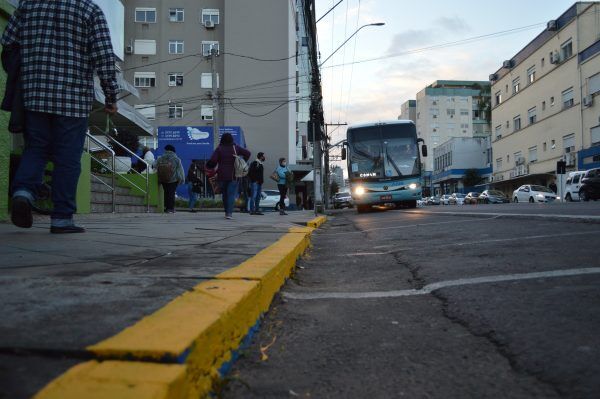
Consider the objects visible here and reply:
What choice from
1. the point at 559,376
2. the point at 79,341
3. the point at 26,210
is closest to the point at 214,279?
the point at 79,341

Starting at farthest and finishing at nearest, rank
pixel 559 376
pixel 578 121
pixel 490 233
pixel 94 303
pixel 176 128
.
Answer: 1. pixel 578 121
2. pixel 176 128
3. pixel 490 233
4. pixel 94 303
5. pixel 559 376

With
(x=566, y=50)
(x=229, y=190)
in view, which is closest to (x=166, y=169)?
(x=229, y=190)

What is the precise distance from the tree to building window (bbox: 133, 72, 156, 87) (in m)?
41.7

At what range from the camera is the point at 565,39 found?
3709 cm

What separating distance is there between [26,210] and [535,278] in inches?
149

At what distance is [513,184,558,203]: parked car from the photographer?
1159 inches

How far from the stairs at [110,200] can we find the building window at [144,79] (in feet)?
91.6

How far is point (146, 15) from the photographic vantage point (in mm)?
37469

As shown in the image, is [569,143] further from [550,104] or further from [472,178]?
[472,178]

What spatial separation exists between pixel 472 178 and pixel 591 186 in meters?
39.3

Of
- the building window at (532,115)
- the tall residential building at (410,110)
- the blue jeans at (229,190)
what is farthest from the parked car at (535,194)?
the tall residential building at (410,110)

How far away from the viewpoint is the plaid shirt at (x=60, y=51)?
4109mm

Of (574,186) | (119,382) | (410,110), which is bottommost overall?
(119,382)

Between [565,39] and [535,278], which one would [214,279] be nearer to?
[535,278]
